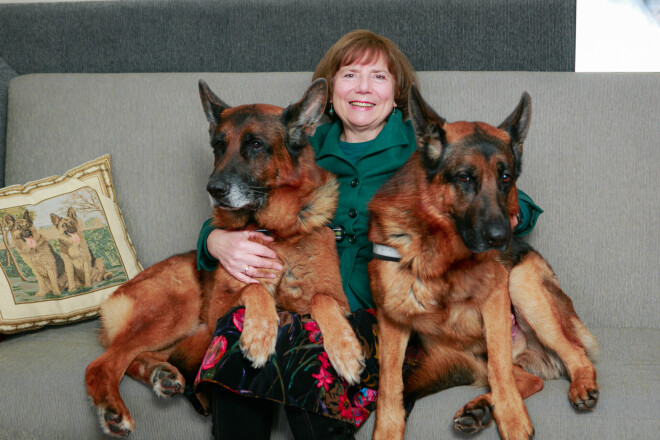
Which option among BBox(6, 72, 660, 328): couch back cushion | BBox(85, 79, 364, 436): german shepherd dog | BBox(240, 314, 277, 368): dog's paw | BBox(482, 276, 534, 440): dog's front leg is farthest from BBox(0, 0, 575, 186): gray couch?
BBox(240, 314, 277, 368): dog's paw

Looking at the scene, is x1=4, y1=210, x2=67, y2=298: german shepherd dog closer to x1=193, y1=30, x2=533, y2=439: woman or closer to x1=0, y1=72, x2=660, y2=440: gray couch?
x1=0, y1=72, x2=660, y2=440: gray couch

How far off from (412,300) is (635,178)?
1.36 metres

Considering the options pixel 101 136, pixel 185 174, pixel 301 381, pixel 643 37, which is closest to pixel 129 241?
pixel 185 174

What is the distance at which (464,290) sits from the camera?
1.74m

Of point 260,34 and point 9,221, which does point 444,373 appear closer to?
point 9,221

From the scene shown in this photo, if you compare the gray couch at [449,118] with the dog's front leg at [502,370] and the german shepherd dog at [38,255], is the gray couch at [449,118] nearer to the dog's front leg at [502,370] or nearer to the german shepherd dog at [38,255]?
the dog's front leg at [502,370]

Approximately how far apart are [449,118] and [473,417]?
4.88 feet

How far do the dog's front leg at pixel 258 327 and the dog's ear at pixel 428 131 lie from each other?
0.72 m

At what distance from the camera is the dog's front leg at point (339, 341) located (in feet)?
5.40

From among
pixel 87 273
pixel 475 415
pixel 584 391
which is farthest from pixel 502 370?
pixel 87 273

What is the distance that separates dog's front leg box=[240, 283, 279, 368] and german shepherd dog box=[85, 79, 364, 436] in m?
0.01

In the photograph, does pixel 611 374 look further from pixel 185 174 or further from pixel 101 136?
pixel 101 136

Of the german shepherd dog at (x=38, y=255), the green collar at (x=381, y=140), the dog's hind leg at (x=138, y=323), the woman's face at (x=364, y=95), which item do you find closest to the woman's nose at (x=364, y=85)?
the woman's face at (x=364, y=95)

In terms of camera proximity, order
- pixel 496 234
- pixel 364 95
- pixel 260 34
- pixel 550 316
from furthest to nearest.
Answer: pixel 260 34
pixel 364 95
pixel 550 316
pixel 496 234
